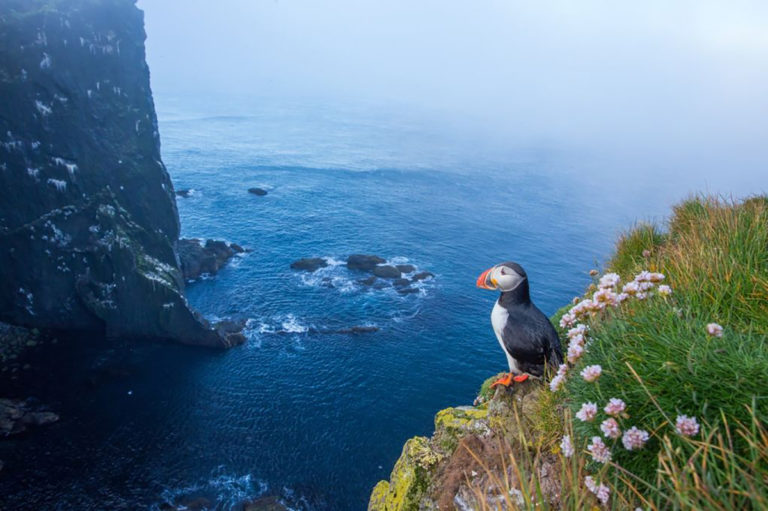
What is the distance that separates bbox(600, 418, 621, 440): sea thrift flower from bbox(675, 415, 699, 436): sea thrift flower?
0.43 meters

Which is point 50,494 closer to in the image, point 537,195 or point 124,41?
point 124,41

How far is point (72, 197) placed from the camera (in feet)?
160

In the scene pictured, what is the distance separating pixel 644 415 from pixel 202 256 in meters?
63.2

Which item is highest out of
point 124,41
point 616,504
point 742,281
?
point 124,41

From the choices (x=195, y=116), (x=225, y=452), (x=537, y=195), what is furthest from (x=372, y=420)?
(x=195, y=116)

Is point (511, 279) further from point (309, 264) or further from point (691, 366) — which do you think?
point (309, 264)

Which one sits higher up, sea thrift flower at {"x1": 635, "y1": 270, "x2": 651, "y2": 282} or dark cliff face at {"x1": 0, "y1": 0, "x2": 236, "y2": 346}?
sea thrift flower at {"x1": 635, "y1": 270, "x2": 651, "y2": 282}

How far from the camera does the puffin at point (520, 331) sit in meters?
7.36

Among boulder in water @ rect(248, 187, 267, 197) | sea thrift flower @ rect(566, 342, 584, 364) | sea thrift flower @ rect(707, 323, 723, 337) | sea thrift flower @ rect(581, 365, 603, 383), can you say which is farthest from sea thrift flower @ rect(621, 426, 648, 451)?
boulder in water @ rect(248, 187, 267, 197)

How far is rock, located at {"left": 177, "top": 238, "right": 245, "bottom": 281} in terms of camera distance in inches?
2355

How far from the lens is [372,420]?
1497 inches

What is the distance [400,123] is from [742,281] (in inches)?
Answer: 7710

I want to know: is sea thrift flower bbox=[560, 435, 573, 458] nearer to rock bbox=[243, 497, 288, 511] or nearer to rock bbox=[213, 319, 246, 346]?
rock bbox=[243, 497, 288, 511]

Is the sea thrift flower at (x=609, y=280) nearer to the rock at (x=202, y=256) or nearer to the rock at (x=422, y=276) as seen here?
the rock at (x=422, y=276)
